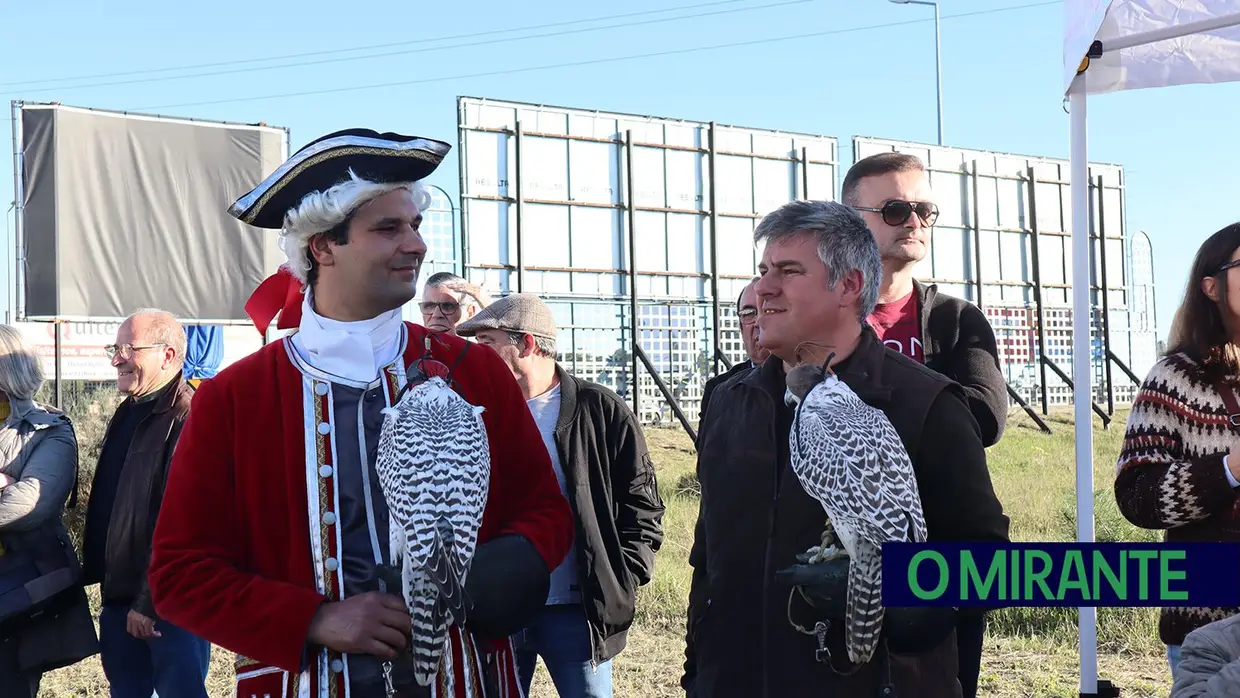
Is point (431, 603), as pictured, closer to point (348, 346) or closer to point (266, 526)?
point (266, 526)

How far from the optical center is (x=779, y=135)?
56.1ft

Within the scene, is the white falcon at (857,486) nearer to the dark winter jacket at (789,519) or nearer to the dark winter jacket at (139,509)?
the dark winter jacket at (789,519)

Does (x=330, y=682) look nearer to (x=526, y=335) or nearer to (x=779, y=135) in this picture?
(x=526, y=335)

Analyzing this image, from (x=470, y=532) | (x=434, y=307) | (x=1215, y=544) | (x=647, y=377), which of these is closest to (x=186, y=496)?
(x=470, y=532)

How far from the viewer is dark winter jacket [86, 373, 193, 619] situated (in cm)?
419

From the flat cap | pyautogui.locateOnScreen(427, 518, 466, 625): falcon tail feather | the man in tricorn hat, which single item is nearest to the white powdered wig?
the man in tricorn hat

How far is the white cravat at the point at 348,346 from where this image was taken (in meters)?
2.17

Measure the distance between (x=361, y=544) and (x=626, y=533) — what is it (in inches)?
83.6

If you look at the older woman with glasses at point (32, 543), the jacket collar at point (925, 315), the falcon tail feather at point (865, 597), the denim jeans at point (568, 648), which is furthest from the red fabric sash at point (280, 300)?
the older woman with glasses at point (32, 543)

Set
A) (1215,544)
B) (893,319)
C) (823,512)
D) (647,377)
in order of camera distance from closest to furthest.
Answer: (1215,544)
(823,512)
(893,319)
(647,377)

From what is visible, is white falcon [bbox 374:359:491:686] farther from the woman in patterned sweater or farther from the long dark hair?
the long dark hair

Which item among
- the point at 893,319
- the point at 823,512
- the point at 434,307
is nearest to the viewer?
the point at 823,512

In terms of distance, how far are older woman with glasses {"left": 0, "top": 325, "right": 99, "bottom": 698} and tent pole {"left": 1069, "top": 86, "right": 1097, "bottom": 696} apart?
11.2 feet

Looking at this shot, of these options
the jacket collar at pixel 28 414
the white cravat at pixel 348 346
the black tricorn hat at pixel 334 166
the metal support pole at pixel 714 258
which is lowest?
the jacket collar at pixel 28 414
